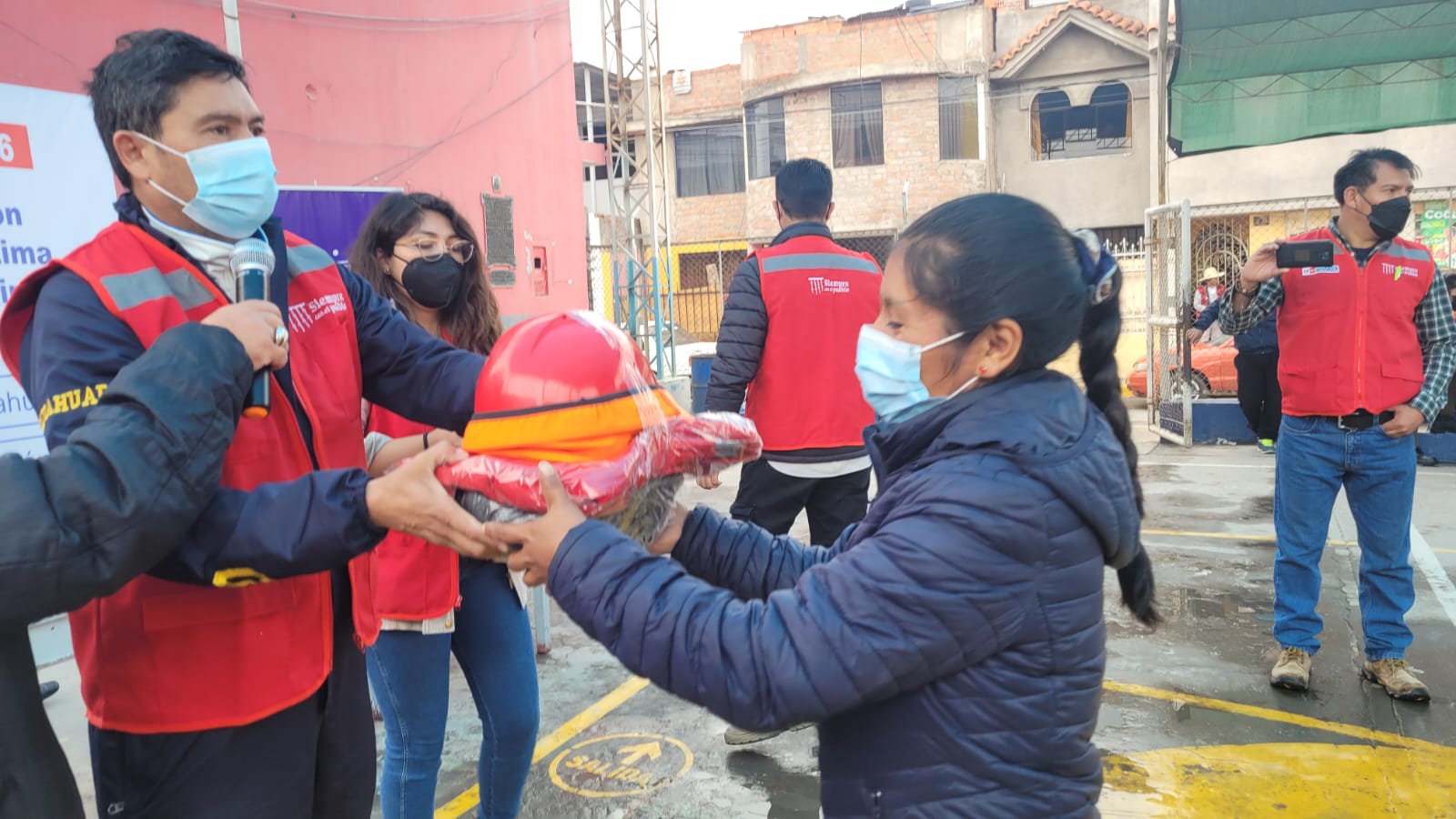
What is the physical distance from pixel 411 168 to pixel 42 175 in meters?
4.85

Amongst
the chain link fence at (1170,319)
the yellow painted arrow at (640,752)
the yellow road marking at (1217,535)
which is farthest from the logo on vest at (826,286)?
the chain link fence at (1170,319)

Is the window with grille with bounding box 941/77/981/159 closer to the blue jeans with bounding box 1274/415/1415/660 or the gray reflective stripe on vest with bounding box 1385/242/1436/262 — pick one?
the gray reflective stripe on vest with bounding box 1385/242/1436/262

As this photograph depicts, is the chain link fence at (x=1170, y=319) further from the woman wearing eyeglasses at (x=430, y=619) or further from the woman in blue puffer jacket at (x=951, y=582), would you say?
the woman in blue puffer jacket at (x=951, y=582)

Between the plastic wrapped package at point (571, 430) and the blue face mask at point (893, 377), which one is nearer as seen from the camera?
the plastic wrapped package at point (571, 430)

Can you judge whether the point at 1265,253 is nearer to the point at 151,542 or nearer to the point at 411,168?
the point at 151,542

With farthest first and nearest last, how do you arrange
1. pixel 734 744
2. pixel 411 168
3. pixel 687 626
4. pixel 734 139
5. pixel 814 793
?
pixel 734 139 < pixel 411 168 < pixel 734 744 < pixel 814 793 < pixel 687 626

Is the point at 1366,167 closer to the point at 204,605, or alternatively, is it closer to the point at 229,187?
the point at 229,187

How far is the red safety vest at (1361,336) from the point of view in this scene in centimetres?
381

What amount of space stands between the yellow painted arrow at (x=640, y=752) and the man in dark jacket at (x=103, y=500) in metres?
2.37

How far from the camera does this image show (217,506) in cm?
133

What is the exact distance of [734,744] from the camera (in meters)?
3.58

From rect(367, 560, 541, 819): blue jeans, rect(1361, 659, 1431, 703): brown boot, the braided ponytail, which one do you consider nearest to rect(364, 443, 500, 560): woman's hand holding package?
the braided ponytail

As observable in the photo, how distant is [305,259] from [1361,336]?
393 cm

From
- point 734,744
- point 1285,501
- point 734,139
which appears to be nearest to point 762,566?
point 734,744
